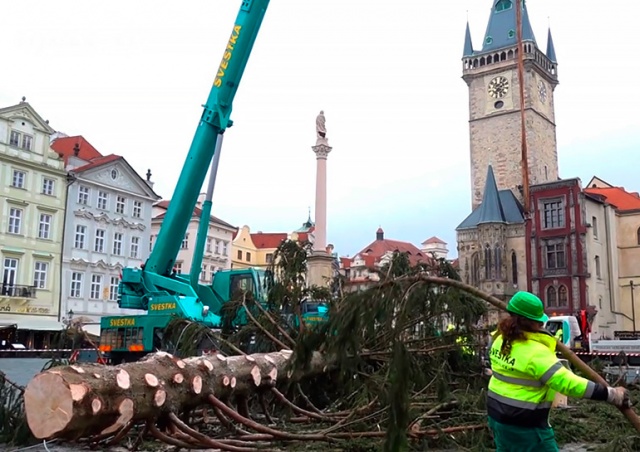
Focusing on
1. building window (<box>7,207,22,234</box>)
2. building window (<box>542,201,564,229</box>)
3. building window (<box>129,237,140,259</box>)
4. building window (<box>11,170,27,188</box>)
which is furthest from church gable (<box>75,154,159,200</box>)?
building window (<box>542,201,564,229</box>)

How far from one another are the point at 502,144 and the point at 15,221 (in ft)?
128

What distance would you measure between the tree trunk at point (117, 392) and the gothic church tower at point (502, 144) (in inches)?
1655

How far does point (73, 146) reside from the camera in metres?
41.4

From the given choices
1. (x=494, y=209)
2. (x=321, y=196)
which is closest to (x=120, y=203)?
(x=321, y=196)

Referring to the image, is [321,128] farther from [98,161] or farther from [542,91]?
[542,91]

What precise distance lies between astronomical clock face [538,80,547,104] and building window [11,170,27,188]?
1728 inches

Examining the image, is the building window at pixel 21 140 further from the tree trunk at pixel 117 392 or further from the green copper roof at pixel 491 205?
the green copper roof at pixel 491 205

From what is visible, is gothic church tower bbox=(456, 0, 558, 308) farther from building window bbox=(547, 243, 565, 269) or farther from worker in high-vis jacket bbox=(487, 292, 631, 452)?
worker in high-vis jacket bbox=(487, 292, 631, 452)

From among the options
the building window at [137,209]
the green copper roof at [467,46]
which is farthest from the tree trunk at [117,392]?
the green copper roof at [467,46]

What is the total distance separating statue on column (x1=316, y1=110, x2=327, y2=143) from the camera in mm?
36312

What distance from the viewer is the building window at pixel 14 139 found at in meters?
33.1

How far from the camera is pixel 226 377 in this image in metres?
6.56

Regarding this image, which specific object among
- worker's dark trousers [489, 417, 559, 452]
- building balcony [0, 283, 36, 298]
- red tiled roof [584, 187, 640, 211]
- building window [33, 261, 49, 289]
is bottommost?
worker's dark trousers [489, 417, 559, 452]

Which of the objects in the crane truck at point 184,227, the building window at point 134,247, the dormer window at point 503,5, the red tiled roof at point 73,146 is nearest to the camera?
the crane truck at point 184,227
